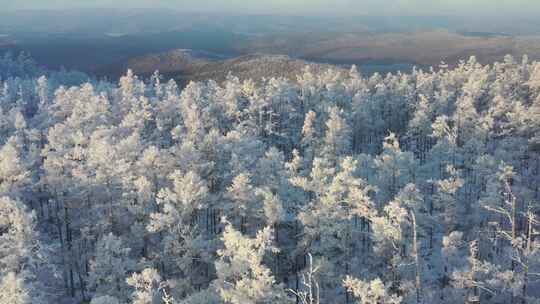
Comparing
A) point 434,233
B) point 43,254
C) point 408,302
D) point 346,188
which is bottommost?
point 434,233

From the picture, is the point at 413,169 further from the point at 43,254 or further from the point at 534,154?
the point at 43,254

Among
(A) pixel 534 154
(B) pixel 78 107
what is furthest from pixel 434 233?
(B) pixel 78 107

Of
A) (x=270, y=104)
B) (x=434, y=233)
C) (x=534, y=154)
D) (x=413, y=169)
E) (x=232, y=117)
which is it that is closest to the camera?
(x=413, y=169)

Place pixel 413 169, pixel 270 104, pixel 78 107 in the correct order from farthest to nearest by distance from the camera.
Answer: pixel 270 104, pixel 78 107, pixel 413 169

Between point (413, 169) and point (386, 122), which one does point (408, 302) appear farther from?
point (386, 122)

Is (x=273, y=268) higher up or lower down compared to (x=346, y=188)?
lower down

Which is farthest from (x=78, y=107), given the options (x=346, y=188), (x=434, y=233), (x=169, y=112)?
(x=434, y=233)

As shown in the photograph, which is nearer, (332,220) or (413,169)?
(332,220)

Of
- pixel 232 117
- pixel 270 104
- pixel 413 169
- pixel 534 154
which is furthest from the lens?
pixel 270 104

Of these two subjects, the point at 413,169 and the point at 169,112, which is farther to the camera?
the point at 169,112
